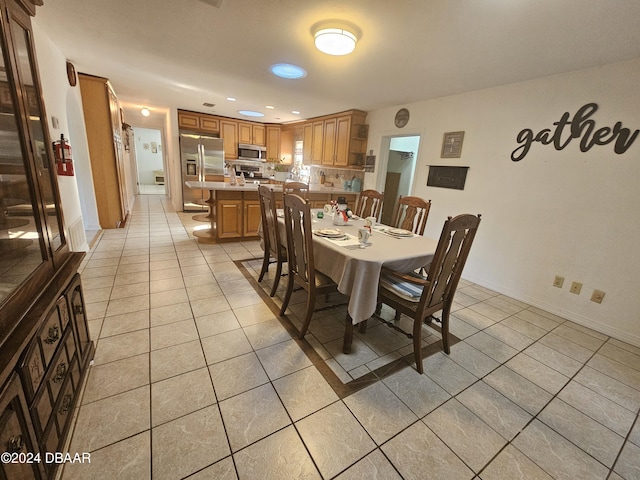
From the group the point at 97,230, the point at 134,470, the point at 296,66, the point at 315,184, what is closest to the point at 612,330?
the point at 134,470

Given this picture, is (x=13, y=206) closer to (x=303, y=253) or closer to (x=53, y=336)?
(x=53, y=336)

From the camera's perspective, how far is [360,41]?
2131 mm

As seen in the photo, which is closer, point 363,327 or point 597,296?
point 363,327

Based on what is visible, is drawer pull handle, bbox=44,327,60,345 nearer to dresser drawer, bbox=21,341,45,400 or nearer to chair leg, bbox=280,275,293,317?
dresser drawer, bbox=21,341,45,400

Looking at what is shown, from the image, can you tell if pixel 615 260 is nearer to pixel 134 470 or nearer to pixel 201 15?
pixel 134 470

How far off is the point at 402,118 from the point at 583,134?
2.22 meters

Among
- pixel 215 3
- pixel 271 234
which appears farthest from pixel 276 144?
pixel 215 3

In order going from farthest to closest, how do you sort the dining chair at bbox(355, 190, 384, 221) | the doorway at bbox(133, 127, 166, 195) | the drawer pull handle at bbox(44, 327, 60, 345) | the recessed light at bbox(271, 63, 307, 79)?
the doorway at bbox(133, 127, 166, 195) → the dining chair at bbox(355, 190, 384, 221) → the recessed light at bbox(271, 63, 307, 79) → the drawer pull handle at bbox(44, 327, 60, 345)

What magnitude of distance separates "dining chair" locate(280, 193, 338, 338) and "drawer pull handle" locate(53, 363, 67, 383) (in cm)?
129

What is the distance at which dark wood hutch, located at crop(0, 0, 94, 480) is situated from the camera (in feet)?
2.63

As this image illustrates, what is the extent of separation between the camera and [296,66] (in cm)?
278

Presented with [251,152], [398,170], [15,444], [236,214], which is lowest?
[15,444]

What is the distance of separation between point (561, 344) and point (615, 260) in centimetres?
90

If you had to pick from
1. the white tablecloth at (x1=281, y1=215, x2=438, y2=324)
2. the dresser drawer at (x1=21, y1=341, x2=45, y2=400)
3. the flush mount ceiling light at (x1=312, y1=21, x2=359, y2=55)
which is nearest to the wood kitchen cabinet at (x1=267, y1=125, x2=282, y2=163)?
the flush mount ceiling light at (x1=312, y1=21, x2=359, y2=55)
